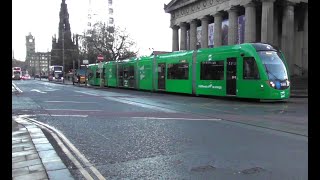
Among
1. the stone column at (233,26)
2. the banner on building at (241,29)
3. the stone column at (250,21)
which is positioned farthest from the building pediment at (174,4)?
the stone column at (250,21)

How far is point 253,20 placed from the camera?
Answer: 4938 centimetres

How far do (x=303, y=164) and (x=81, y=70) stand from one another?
67.5 metres

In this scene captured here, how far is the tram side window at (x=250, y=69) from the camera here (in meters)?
22.3

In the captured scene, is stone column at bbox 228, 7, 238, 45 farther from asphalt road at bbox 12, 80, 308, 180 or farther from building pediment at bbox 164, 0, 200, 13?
asphalt road at bbox 12, 80, 308, 180

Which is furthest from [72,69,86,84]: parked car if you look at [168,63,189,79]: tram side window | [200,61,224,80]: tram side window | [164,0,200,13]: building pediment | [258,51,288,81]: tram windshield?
[258,51,288,81]: tram windshield

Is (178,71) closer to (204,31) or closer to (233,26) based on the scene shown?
(233,26)

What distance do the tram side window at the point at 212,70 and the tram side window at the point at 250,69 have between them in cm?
225

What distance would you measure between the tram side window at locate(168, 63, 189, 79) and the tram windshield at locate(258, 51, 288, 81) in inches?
315

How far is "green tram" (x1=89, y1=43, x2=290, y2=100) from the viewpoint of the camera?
72.2ft

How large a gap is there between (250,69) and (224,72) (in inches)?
94.7

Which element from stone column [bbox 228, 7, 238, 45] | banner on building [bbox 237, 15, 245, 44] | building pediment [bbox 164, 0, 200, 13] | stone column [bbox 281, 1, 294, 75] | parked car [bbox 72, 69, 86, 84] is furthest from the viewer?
parked car [bbox 72, 69, 86, 84]

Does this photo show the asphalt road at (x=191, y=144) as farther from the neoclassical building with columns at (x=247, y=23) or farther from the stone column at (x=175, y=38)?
the stone column at (x=175, y=38)

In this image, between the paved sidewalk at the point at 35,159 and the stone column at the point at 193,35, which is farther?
the stone column at the point at 193,35

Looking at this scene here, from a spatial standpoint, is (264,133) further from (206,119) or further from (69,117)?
(69,117)
